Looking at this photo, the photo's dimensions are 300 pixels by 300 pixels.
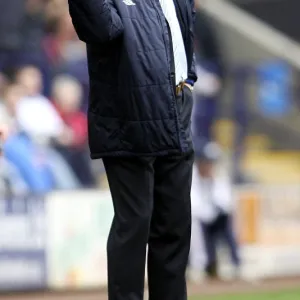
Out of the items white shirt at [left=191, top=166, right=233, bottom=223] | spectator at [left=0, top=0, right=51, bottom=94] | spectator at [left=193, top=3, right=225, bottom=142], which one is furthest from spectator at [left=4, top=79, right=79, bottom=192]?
spectator at [left=193, top=3, right=225, bottom=142]

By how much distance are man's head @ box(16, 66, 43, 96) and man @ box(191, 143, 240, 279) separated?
5.64 ft

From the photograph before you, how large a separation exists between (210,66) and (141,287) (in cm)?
735

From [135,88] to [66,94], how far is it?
599 centimetres

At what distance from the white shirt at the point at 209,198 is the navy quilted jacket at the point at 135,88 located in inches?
235

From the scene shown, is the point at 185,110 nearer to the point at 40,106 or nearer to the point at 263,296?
the point at 263,296

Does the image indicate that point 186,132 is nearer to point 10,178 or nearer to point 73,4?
point 73,4

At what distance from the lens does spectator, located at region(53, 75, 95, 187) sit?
407 inches

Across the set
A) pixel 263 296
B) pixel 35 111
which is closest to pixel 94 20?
pixel 263 296

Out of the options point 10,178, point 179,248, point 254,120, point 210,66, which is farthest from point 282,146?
point 179,248

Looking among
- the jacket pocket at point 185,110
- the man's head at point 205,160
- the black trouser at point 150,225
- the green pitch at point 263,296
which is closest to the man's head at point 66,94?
the man's head at point 205,160

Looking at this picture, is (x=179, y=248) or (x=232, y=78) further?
(x=232, y=78)

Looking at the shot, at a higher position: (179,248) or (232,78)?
(232,78)

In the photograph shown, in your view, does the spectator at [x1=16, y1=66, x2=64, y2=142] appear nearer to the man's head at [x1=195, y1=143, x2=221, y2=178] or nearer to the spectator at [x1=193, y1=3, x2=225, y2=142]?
the man's head at [x1=195, y1=143, x2=221, y2=178]

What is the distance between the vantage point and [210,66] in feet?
38.9
